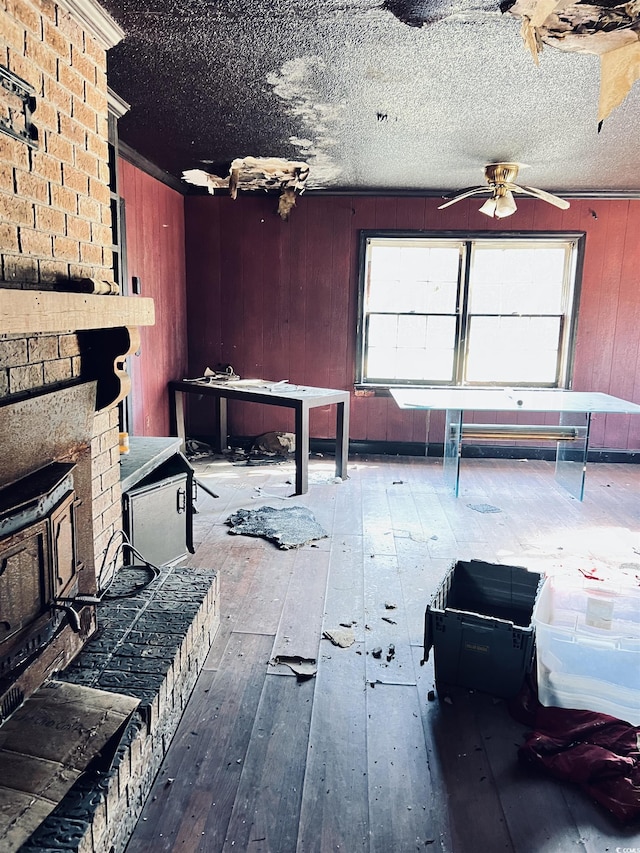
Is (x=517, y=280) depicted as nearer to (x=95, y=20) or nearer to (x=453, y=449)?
(x=453, y=449)

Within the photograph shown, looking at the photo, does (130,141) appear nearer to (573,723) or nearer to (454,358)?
(454,358)

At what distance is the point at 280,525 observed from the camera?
371cm

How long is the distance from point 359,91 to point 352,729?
2.88 metres

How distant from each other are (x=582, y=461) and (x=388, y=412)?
185cm

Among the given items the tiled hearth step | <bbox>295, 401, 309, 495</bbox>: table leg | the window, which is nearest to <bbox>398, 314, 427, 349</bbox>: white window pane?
the window

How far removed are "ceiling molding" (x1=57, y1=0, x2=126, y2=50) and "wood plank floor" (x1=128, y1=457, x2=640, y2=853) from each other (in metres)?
2.37

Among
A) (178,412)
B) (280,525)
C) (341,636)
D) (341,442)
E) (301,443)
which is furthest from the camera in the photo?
(178,412)

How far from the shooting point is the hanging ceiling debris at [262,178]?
443 centimetres

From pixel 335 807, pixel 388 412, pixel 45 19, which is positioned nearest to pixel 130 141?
pixel 45 19

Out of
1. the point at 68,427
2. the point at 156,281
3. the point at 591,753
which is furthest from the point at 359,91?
the point at 591,753

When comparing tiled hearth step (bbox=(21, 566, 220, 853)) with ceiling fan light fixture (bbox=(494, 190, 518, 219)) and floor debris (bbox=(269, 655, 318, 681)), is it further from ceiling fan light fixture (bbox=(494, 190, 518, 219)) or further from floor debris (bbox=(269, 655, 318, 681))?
ceiling fan light fixture (bbox=(494, 190, 518, 219))

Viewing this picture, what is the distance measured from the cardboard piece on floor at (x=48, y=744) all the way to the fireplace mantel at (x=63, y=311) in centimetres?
99

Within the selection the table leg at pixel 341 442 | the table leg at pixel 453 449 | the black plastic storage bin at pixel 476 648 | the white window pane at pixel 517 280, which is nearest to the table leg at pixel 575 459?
the table leg at pixel 453 449

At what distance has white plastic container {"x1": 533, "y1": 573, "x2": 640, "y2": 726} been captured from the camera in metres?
1.92
